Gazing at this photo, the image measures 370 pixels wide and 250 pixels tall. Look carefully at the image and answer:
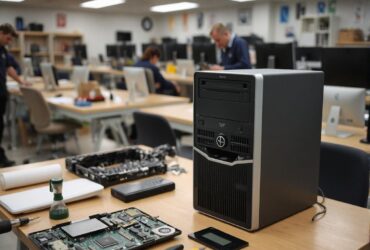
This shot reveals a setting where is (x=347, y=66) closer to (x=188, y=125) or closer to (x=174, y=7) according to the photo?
(x=188, y=125)

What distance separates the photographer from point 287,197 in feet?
3.84

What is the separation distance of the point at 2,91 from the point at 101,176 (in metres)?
3.11

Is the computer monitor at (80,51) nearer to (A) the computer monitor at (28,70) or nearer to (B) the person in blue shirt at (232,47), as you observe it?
(A) the computer monitor at (28,70)

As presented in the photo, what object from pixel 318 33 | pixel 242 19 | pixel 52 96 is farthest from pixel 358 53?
pixel 242 19

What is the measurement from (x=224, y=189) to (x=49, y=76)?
14.0 ft

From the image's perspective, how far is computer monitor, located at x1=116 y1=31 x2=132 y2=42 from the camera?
11.7 metres

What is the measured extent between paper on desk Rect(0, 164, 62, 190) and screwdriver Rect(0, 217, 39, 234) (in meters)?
0.31

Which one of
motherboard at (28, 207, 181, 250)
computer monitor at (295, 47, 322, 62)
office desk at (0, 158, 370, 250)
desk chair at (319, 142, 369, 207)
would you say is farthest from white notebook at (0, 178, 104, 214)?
computer monitor at (295, 47, 322, 62)

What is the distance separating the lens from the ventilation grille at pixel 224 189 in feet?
3.51

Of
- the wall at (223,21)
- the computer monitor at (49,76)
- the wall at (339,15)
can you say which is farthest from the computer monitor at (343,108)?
the wall at (339,15)

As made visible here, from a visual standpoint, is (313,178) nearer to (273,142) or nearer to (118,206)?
(273,142)

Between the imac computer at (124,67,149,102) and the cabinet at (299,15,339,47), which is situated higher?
the cabinet at (299,15,339,47)

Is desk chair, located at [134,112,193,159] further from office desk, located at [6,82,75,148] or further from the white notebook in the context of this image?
office desk, located at [6,82,75,148]

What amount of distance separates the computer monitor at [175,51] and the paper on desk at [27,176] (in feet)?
20.5
